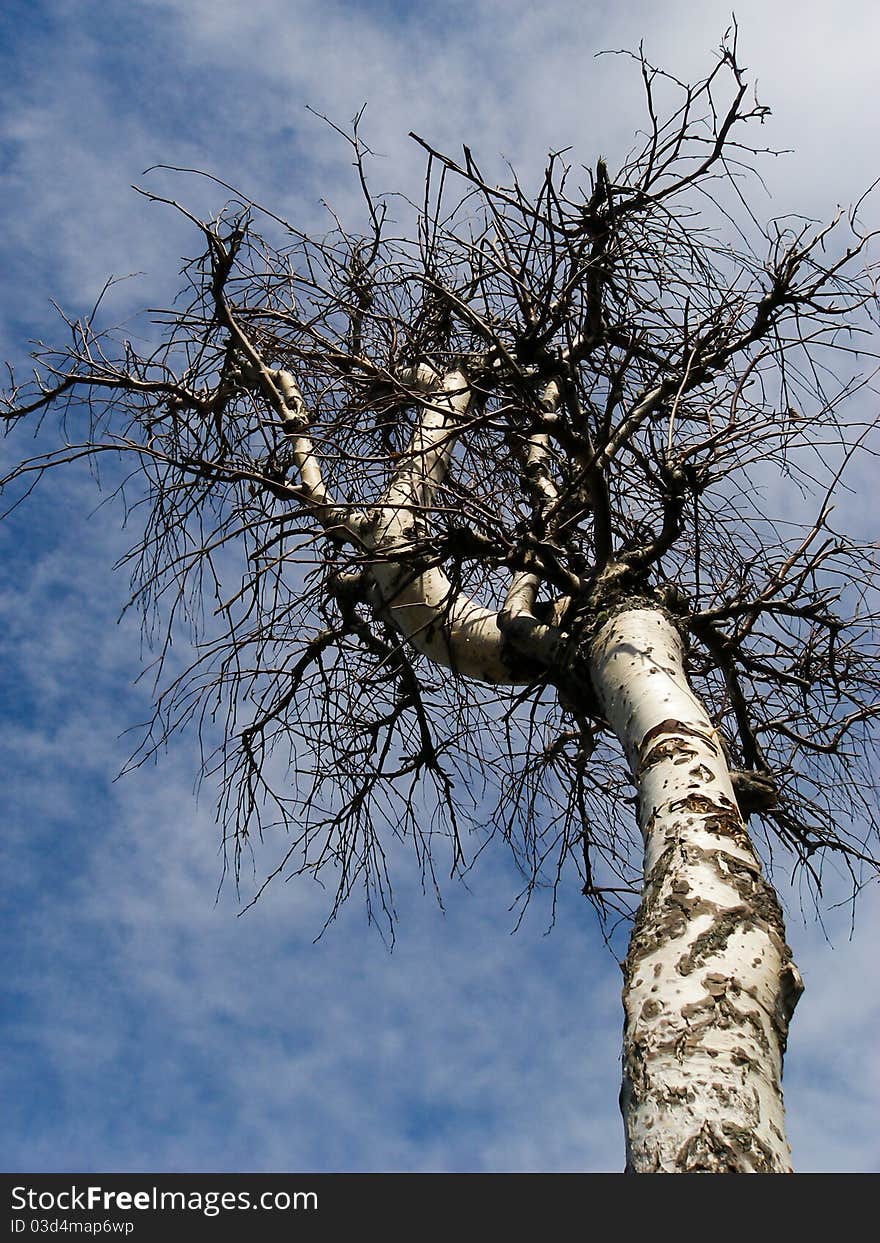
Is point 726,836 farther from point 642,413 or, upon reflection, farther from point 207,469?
point 207,469

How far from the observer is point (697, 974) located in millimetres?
2219

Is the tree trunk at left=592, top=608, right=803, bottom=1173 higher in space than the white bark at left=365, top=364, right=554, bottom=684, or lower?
lower

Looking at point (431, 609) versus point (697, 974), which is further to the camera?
point (431, 609)

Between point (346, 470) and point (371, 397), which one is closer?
point (346, 470)

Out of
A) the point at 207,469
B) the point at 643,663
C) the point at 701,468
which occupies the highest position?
the point at 207,469

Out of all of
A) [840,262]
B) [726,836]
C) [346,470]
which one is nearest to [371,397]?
[346,470]

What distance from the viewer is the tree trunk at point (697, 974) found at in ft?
6.48

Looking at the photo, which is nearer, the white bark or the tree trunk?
the tree trunk

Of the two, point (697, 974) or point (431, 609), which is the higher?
point (431, 609)

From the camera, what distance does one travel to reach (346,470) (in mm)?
4188

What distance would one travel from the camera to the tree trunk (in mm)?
1977

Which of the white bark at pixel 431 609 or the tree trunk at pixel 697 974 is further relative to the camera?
the white bark at pixel 431 609

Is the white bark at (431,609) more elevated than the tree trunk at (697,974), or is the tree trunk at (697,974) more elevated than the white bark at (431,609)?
the white bark at (431,609)
